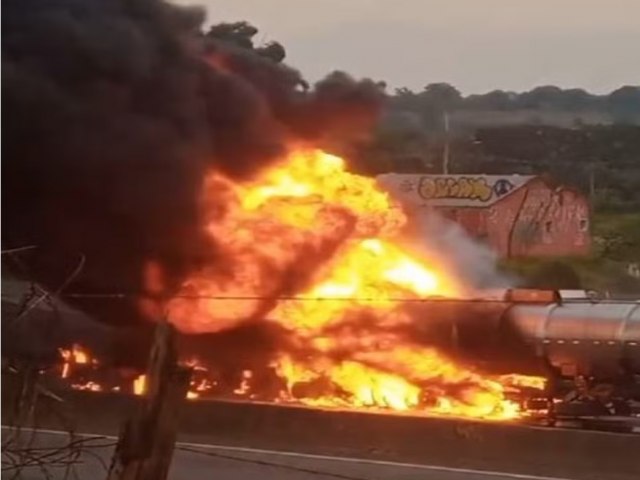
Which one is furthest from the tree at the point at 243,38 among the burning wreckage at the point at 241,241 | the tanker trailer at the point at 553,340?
the tanker trailer at the point at 553,340

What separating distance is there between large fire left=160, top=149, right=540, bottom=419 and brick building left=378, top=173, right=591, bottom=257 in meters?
1.13

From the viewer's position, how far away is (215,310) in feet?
51.6

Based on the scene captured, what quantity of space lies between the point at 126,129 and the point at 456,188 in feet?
16.4

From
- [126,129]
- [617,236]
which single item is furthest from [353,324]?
[617,236]

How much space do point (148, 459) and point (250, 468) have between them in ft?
20.2

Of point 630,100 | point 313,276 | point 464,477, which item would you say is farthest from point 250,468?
point 630,100

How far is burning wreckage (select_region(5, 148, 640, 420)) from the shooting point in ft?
45.4

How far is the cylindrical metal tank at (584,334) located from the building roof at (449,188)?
3.82 m

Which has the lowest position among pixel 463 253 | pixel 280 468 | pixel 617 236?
pixel 280 468

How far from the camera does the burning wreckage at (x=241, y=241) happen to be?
46.8ft

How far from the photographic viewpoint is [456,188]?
19.2 m

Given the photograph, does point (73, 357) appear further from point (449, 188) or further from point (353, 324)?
point (449, 188)

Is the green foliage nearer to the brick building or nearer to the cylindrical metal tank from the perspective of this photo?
the brick building

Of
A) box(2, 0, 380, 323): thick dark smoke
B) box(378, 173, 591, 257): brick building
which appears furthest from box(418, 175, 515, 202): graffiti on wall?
box(2, 0, 380, 323): thick dark smoke
